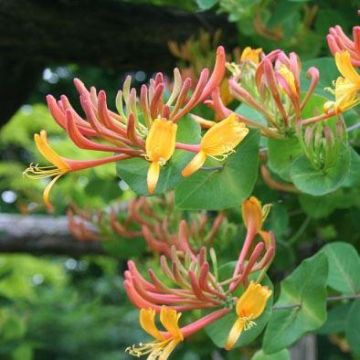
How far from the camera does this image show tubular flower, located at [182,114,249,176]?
2.41 ft

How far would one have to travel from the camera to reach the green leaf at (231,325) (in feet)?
2.82

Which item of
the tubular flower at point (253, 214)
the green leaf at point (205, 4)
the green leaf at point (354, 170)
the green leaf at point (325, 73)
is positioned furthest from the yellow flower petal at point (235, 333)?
the green leaf at point (205, 4)

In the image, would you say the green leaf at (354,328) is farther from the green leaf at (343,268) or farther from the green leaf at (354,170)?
the green leaf at (354,170)

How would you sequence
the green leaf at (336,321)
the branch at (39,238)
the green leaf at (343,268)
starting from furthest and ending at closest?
the branch at (39,238), the green leaf at (336,321), the green leaf at (343,268)

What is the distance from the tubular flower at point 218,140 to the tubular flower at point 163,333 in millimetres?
119

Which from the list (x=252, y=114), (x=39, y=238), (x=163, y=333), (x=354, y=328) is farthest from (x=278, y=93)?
(x=39, y=238)

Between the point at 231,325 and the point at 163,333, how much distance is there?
113 mm

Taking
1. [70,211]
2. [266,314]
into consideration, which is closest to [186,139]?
[266,314]

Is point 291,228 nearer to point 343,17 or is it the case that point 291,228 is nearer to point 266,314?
point 343,17

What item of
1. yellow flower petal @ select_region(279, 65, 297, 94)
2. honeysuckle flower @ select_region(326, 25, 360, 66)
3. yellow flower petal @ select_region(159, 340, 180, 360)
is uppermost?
honeysuckle flower @ select_region(326, 25, 360, 66)

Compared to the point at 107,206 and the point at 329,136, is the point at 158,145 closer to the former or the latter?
the point at 329,136

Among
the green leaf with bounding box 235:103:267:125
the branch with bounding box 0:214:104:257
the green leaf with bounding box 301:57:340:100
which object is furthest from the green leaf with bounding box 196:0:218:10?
the branch with bounding box 0:214:104:257

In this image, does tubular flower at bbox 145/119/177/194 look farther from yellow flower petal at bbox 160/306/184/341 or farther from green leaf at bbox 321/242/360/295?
green leaf at bbox 321/242/360/295

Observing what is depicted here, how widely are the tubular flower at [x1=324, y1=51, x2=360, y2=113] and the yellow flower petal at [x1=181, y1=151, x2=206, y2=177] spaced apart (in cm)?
13
